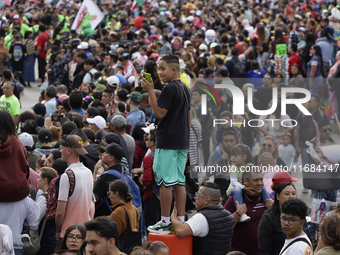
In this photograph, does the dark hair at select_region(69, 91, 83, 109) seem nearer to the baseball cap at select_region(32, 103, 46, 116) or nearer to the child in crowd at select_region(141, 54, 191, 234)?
the baseball cap at select_region(32, 103, 46, 116)

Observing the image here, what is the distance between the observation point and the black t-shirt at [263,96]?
34.4ft

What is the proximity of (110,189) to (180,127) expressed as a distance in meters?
1.13

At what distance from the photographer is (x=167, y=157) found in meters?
4.66

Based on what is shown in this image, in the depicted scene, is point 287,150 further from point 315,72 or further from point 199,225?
point 315,72

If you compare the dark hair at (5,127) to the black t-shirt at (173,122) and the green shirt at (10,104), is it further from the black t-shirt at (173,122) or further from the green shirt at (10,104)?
the green shirt at (10,104)

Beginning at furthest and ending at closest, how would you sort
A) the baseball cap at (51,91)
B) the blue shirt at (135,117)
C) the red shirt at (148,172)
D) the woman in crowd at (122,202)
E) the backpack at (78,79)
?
the backpack at (78,79)
the baseball cap at (51,91)
the blue shirt at (135,117)
the red shirt at (148,172)
the woman in crowd at (122,202)

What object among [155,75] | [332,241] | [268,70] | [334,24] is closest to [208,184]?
[332,241]

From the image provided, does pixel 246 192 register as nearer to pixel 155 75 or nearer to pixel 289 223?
pixel 289 223

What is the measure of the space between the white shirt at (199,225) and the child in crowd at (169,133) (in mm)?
209

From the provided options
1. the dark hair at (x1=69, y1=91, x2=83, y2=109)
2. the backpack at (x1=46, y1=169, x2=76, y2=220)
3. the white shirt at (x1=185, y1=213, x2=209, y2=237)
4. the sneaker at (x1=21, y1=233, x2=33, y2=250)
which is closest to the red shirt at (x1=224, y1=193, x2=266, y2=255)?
the white shirt at (x1=185, y1=213, x2=209, y2=237)

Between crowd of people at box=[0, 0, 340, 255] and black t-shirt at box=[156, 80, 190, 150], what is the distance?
0.01 meters

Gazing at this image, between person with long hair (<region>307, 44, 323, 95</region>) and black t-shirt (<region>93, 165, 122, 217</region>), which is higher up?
person with long hair (<region>307, 44, 323, 95</region>)

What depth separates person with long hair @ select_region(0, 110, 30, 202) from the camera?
15.5ft

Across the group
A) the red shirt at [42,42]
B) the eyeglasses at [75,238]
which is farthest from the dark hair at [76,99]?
the red shirt at [42,42]
